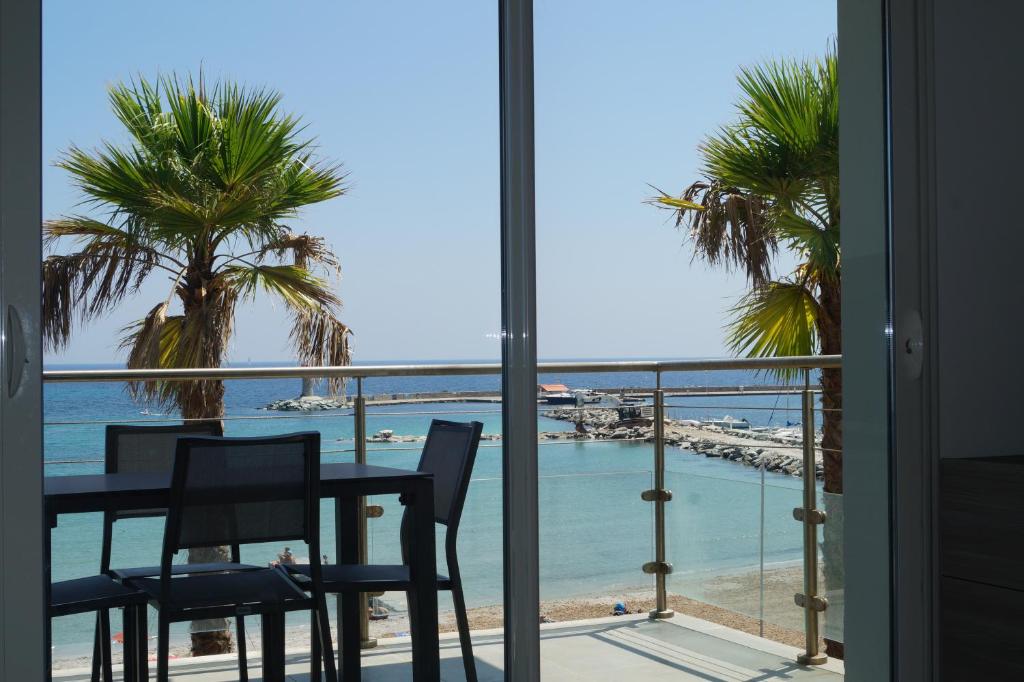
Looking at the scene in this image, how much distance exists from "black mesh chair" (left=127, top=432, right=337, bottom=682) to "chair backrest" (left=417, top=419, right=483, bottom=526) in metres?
0.23

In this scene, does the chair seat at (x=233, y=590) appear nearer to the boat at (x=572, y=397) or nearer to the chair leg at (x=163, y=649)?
the chair leg at (x=163, y=649)

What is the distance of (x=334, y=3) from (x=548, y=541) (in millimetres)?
1190

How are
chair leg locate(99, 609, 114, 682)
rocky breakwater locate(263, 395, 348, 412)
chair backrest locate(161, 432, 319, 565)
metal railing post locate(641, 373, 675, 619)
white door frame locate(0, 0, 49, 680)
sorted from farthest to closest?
1. metal railing post locate(641, 373, 675, 619)
2. chair backrest locate(161, 432, 319, 565)
3. rocky breakwater locate(263, 395, 348, 412)
4. chair leg locate(99, 609, 114, 682)
5. white door frame locate(0, 0, 49, 680)

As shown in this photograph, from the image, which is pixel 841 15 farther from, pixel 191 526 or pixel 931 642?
pixel 191 526

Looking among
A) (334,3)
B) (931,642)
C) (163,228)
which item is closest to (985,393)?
(931,642)

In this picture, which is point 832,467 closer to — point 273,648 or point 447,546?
→ point 447,546

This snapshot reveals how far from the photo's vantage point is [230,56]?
1718 mm

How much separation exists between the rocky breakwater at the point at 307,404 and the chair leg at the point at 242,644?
0.43m

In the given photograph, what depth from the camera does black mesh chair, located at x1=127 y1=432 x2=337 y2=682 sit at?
5.83 feet

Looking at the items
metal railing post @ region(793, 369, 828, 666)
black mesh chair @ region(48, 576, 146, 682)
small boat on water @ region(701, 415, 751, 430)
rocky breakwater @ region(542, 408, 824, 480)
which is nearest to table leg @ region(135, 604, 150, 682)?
black mesh chair @ region(48, 576, 146, 682)

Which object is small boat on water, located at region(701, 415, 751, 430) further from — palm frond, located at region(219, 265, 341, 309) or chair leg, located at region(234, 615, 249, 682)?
chair leg, located at region(234, 615, 249, 682)

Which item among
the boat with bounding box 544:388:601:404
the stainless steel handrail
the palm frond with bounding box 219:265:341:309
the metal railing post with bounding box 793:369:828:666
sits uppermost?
Result: the palm frond with bounding box 219:265:341:309

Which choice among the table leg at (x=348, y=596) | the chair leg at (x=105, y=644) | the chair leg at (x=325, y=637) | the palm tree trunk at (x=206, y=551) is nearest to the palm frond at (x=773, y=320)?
the table leg at (x=348, y=596)

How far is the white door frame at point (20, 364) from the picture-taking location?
1.49m
